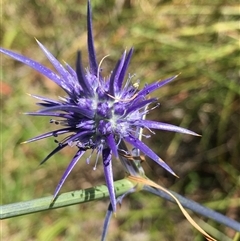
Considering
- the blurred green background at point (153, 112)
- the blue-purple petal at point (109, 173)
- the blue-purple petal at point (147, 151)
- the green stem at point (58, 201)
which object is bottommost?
the blurred green background at point (153, 112)

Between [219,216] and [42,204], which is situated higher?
[42,204]

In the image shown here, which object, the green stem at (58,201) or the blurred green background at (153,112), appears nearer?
the green stem at (58,201)

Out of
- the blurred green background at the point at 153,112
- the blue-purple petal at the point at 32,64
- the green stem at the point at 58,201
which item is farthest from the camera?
the blurred green background at the point at 153,112

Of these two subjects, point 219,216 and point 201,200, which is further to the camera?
point 201,200

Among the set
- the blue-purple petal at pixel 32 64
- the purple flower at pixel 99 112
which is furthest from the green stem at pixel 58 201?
the blue-purple petal at pixel 32 64

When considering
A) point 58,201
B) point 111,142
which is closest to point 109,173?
point 111,142

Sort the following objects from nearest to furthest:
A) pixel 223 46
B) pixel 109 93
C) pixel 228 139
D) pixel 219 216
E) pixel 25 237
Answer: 1. pixel 109 93
2. pixel 219 216
3. pixel 223 46
4. pixel 228 139
5. pixel 25 237

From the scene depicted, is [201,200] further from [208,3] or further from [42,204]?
[42,204]

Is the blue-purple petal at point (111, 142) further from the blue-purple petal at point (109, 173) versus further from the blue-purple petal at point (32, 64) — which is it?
the blue-purple petal at point (32, 64)

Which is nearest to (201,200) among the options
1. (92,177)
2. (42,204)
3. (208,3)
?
(92,177)
